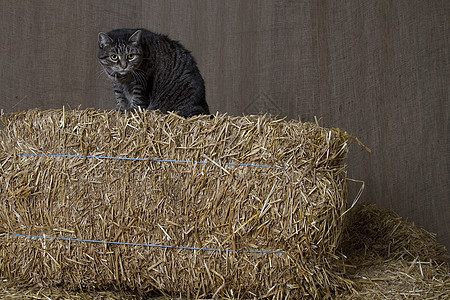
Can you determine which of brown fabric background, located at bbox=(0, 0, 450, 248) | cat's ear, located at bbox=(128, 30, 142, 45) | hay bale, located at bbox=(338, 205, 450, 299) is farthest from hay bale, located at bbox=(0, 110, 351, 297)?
brown fabric background, located at bbox=(0, 0, 450, 248)

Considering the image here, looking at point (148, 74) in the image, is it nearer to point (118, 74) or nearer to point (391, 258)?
point (118, 74)

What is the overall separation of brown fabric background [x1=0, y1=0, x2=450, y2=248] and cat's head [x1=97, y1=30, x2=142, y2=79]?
1.10 meters

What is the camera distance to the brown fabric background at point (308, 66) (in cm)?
296

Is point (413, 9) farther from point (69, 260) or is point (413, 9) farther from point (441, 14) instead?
point (69, 260)

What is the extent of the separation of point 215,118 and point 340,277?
2.78ft

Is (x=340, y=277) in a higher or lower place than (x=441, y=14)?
lower

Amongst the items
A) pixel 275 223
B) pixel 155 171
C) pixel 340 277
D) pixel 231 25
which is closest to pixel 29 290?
pixel 155 171

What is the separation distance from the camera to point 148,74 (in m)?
2.25

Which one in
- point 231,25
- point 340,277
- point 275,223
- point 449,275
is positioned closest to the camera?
point 275,223

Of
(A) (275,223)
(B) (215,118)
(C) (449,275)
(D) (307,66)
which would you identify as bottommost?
(C) (449,275)

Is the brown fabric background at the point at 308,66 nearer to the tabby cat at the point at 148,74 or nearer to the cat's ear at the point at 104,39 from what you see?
the tabby cat at the point at 148,74

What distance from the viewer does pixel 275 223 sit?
5.62 ft

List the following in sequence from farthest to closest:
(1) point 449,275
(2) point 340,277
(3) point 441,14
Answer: (3) point 441,14, (1) point 449,275, (2) point 340,277

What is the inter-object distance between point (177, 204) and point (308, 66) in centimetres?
179
